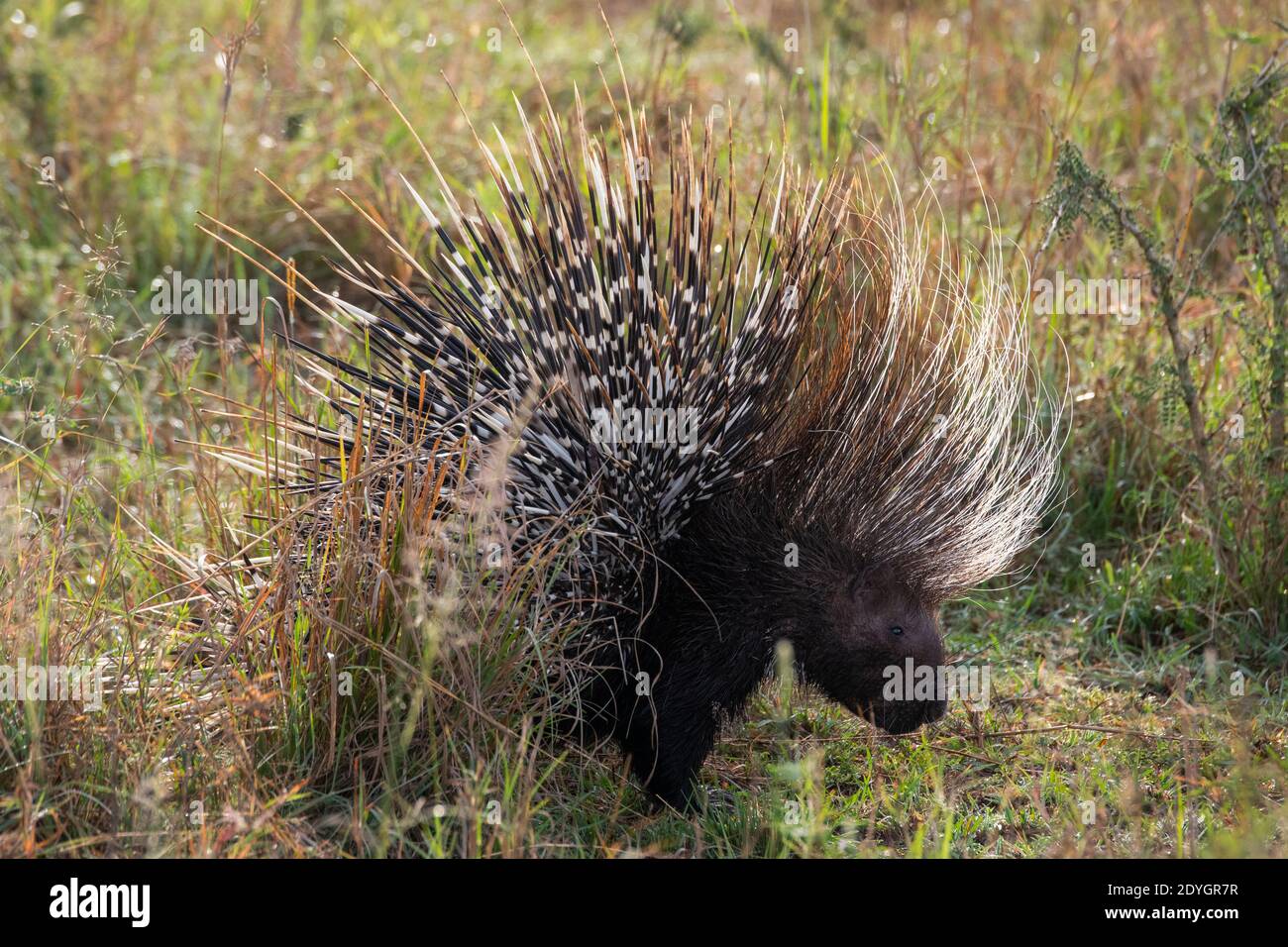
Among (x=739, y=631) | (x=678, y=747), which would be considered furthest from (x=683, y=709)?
(x=739, y=631)

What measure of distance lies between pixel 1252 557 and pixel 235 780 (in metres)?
3.07

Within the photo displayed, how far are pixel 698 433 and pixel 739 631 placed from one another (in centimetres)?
56

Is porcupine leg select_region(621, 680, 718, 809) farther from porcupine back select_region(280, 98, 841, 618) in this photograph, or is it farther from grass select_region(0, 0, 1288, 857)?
porcupine back select_region(280, 98, 841, 618)

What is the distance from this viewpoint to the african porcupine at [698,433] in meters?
3.31

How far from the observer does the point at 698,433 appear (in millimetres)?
3350

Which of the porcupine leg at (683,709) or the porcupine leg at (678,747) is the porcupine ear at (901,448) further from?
the porcupine leg at (678,747)

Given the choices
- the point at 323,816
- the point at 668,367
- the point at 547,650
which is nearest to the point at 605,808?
the point at 547,650

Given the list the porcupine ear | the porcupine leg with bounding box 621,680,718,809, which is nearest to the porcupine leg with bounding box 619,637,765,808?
the porcupine leg with bounding box 621,680,718,809

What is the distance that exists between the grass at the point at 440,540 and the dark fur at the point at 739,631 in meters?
0.15

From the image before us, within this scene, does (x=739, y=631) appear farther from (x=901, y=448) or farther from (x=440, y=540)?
(x=440, y=540)

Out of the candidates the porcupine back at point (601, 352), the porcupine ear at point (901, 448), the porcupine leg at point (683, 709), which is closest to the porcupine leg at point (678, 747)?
the porcupine leg at point (683, 709)

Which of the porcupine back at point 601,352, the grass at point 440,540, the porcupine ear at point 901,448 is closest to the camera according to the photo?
the grass at point 440,540

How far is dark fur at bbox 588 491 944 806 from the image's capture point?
11.5 feet

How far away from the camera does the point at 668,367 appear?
330 centimetres
